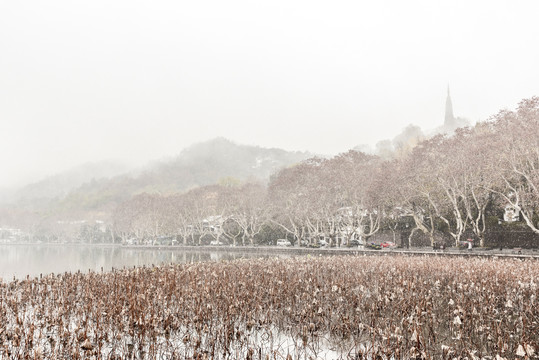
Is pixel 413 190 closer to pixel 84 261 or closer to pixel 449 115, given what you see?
pixel 84 261

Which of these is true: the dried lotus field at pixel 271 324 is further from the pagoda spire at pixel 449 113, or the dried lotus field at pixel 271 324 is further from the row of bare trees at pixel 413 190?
the pagoda spire at pixel 449 113

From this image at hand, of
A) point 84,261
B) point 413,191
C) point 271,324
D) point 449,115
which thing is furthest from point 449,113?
point 271,324

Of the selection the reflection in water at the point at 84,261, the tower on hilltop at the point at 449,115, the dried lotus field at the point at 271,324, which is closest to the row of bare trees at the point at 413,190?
the reflection in water at the point at 84,261

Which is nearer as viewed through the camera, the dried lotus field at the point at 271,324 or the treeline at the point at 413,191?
the dried lotus field at the point at 271,324

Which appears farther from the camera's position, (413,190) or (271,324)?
(413,190)

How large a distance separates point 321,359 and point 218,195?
60449mm

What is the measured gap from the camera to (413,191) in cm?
3862

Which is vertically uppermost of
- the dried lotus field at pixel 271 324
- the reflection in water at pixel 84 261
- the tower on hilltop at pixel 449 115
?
the tower on hilltop at pixel 449 115

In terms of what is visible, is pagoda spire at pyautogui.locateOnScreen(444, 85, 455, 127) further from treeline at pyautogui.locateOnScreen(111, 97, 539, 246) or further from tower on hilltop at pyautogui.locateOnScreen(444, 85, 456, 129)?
treeline at pyautogui.locateOnScreen(111, 97, 539, 246)

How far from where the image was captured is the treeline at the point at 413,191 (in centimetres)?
2975

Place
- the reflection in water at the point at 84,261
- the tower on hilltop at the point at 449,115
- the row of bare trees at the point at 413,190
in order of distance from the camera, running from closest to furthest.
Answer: the reflection in water at the point at 84,261 < the row of bare trees at the point at 413,190 < the tower on hilltop at the point at 449,115

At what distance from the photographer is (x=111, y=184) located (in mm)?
196375

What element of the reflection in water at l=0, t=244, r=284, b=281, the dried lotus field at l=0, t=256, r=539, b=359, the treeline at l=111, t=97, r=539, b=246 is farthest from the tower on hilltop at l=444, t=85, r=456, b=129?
the dried lotus field at l=0, t=256, r=539, b=359

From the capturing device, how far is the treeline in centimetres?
2975
